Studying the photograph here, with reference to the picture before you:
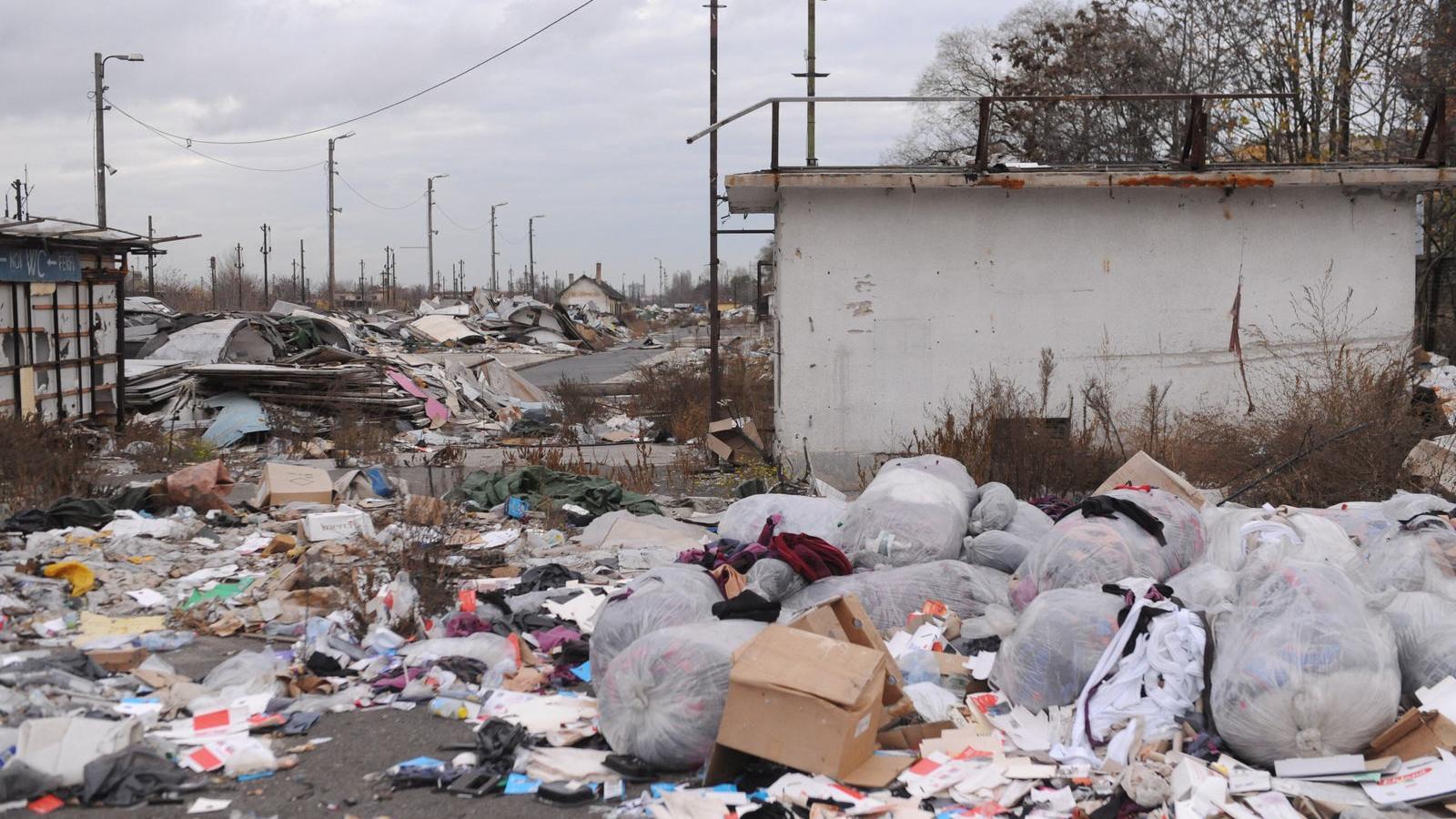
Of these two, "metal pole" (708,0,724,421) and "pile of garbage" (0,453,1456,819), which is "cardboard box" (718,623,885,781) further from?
"metal pole" (708,0,724,421)

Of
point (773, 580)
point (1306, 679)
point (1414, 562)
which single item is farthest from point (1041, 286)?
point (1306, 679)

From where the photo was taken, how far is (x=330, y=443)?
13.4m

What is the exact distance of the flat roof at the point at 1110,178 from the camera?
1038 cm

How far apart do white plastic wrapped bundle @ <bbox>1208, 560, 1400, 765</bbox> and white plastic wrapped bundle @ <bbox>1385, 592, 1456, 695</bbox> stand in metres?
0.17

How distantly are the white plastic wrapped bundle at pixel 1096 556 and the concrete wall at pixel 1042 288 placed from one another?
5.22m

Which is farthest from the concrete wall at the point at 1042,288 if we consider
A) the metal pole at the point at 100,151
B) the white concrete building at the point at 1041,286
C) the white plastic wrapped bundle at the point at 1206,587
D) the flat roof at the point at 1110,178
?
the metal pole at the point at 100,151

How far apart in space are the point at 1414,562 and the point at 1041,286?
595cm

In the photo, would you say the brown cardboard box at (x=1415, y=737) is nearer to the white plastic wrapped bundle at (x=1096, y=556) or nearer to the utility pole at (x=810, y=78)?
the white plastic wrapped bundle at (x=1096, y=556)

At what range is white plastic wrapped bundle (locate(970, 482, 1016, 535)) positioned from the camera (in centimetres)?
668

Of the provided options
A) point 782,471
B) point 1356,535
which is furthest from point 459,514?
point 1356,535

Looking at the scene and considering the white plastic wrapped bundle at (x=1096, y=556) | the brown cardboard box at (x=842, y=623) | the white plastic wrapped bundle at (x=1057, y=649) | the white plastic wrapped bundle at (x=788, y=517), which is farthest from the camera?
the white plastic wrapped bundle at (x=788, y=517)

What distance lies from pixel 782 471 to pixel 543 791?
23.3 feet

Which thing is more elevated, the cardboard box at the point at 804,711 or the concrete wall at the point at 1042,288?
the concrete wall at the point at 1042,288

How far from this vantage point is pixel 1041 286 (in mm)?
10844
